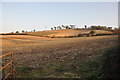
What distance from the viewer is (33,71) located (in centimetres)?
955

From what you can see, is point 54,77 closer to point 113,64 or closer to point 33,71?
point 33,71

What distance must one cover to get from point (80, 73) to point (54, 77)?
1432 mm

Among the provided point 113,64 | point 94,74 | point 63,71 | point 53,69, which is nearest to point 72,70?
point 63,71

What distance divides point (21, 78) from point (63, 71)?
241 cm

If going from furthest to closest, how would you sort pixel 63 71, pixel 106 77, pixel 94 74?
pixel 63 71 < pixel 94 74 < pixel 106 77

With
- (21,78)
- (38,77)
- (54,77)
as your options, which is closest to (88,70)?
(54,77)

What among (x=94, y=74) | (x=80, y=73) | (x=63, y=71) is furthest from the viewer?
(x=63, y=71)

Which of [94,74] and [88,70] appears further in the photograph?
[88,70]

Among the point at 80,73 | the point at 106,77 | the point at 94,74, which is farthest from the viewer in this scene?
the point at 80,73

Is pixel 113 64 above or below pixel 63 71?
above

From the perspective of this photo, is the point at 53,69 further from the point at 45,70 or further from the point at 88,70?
the point at 88,70

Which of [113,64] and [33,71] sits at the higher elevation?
[113,64]

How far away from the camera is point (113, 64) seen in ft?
26.5

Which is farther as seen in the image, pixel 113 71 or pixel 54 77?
pixel 54 77
